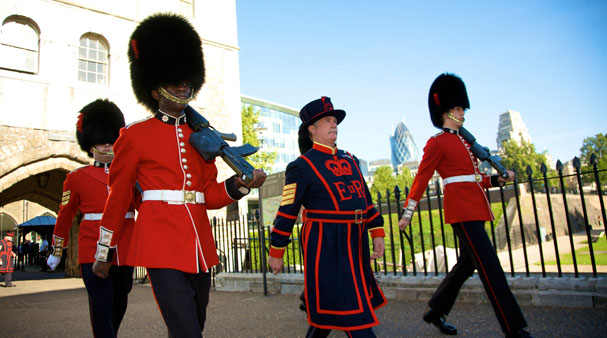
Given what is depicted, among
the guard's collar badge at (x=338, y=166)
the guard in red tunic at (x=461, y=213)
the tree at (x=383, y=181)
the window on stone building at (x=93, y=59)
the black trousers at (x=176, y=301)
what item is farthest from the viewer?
the tree at (x=383, y=181)

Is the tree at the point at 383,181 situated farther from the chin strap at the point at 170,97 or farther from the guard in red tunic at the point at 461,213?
the chin strap at the point at 170,97

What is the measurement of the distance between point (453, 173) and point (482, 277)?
1.05 m

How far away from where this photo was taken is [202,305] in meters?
2.76

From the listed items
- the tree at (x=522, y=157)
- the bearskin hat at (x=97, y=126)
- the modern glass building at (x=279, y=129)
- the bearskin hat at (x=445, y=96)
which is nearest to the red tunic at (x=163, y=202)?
the bearskin hat at (x=97, y=126)

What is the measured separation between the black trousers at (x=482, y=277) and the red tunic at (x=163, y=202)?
237 centimetres

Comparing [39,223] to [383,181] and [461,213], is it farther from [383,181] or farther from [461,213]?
[383,181]

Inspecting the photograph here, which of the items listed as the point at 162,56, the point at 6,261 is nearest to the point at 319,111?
the point at 162,56

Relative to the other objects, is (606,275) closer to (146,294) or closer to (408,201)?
(408,201)

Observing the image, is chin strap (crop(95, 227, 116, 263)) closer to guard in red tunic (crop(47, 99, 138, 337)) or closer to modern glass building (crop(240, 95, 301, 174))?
guard in red tunic (crop(47, 99, 138, 337))

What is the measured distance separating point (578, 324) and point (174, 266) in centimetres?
395

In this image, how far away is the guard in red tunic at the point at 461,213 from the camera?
11.9 feet

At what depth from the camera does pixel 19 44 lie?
40.7 feet

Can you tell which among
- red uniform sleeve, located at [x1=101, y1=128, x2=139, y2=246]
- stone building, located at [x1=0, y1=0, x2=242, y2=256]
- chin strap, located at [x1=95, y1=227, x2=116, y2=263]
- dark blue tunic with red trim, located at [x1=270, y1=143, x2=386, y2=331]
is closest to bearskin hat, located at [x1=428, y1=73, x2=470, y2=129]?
dark blue tunic with red trim, located at [x1=270, y1=143, x2=386, y2=331]

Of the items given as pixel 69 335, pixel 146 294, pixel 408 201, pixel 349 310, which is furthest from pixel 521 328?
pixel 146 294
